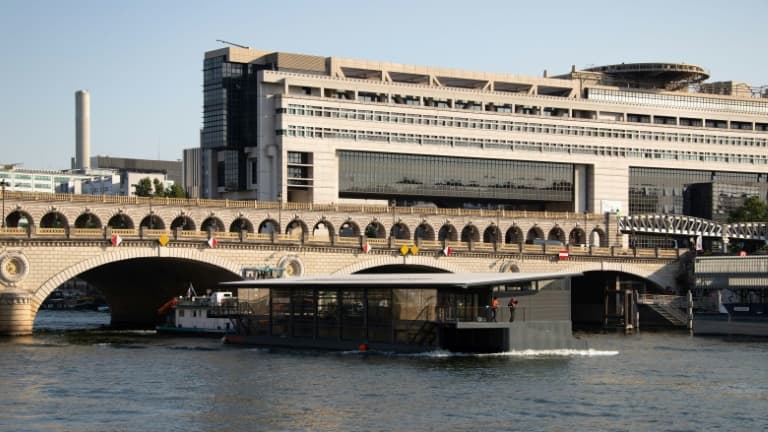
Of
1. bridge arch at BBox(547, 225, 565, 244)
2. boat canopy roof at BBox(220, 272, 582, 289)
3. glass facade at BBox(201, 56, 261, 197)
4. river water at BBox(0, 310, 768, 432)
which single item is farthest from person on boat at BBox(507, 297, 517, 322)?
glass facade at BBox(201, 56, 261, 197)

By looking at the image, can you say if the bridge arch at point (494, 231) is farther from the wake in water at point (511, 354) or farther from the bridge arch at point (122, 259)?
the wake in water at point (511, 354)

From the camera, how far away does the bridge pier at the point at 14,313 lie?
12450 centimetres

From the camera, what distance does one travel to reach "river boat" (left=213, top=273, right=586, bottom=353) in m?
104

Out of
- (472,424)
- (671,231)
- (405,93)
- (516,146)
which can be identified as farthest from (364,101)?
(472,424)

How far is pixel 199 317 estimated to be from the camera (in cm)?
13762

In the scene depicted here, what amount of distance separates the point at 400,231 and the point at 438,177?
28.7 metres

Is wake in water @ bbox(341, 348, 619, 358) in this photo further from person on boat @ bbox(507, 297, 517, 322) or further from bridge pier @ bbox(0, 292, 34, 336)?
bridge pier @ bbox(0, 292, 34, 336)

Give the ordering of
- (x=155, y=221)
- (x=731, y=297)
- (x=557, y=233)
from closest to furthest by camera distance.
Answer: (x=155, y=221), (x=731, y=297), (x=557, y=233)

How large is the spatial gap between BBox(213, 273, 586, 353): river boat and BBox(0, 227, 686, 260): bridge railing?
2460 centimetres

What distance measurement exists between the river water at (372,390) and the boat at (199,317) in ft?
60.6

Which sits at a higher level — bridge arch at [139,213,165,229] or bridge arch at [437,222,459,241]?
bridge arch at [139,213,165,229]

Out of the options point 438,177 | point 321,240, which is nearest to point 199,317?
point 321,240

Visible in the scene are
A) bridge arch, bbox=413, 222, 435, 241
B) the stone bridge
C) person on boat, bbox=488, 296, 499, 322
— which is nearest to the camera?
person on boat, bbox=488, 296, 499, 322

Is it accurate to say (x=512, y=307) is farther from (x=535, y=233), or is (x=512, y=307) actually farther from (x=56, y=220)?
(x=56, y=220)
